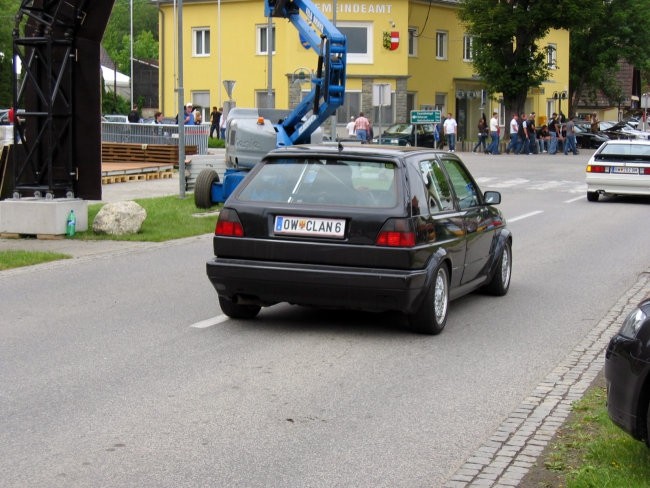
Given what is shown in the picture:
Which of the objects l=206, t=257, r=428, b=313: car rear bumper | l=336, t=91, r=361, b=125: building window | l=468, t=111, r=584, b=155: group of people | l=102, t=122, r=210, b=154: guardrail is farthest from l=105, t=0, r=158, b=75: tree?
l=206, t=257, r=428, b=313: car rear bumper

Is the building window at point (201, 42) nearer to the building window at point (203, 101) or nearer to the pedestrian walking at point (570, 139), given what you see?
the building window at point (203, 101)

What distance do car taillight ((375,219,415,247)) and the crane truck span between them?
41.7ft

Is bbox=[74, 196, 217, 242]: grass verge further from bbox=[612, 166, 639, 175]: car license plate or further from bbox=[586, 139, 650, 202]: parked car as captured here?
bbox=[612, 166, 639, 175]: car license plate

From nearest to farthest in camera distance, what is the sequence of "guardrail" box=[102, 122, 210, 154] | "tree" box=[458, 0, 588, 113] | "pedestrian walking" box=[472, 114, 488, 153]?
"guardrail" box=[102, 122, 210, 154] → "pedestrian walking" box=[472, 114, 488, 153] → "tree" box=[458, 0, 588, 113]

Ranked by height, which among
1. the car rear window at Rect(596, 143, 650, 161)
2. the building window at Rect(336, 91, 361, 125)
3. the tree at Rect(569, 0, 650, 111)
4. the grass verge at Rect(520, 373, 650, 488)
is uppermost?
the tree at Rect(569, 0, 650, 111)

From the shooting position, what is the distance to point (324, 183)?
31.5ft

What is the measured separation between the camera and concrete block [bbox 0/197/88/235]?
17.0m

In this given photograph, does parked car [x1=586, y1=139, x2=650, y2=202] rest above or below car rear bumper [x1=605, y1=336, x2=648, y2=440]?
above

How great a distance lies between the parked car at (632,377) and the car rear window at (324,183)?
383cm

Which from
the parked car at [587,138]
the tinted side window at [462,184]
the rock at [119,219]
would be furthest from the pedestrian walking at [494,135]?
the tinted side window at [462,184]

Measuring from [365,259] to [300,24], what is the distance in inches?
569

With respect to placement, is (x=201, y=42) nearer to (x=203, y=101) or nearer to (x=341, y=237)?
(x=203, y=101)

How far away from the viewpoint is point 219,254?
31.6 ft

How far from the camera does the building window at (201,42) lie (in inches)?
2509
